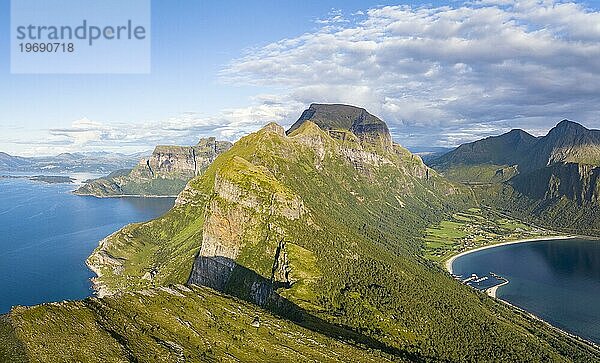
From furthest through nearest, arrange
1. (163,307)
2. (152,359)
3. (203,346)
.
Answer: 1. (163,307)
2. (203,346)
3. (152,359)

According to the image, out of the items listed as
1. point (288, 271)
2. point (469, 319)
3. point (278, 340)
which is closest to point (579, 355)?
point (469, 319)

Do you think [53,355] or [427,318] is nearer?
[53,355]

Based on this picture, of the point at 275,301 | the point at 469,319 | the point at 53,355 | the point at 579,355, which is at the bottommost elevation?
the point at 579,355

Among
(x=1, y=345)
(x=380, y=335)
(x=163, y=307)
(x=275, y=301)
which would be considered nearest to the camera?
(x=1, y=345)

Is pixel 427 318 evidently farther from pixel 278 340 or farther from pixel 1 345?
pixel 1 345

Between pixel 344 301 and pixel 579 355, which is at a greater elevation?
pixel 344 301

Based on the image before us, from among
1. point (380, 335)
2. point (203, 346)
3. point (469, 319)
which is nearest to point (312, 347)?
point (203, 346)

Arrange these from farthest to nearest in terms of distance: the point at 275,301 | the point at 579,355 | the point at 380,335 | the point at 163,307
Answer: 1. the point at 579,355
2. the point at 275,301
3. the point at 380,335
4. the point at 163,307

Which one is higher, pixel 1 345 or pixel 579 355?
pixel 1 345

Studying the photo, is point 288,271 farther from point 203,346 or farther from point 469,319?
point 203,346
